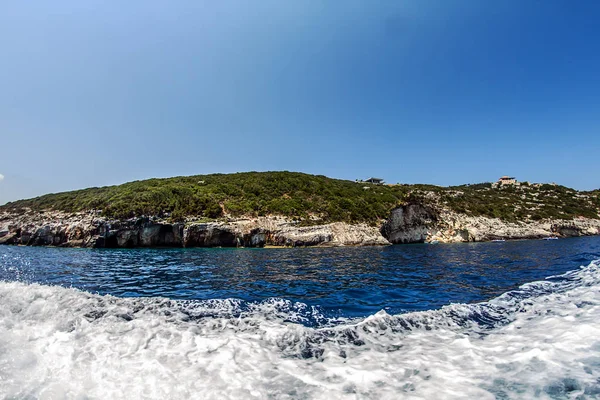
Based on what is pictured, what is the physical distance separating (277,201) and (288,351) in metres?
46.1

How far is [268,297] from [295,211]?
39.7 m

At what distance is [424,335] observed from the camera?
529cm

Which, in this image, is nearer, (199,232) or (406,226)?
(199,232)

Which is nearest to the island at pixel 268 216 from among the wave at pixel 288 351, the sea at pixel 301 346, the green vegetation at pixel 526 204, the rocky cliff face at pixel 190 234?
the rocky cliff face at pixel 190 234

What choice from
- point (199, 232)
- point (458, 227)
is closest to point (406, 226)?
point (458, 227)

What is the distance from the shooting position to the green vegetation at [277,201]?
4684cm

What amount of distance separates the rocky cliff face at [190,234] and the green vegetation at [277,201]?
2425mm

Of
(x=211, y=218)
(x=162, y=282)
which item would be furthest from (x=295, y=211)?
(x=162, y=282)

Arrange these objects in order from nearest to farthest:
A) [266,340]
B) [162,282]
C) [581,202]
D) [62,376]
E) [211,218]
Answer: [62,376] → [266,340] → [162,282] → [211,218] → [581,202]

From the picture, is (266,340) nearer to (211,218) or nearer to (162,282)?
(162,282)

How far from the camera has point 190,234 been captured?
42.0 m

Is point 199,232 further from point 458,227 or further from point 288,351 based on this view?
point 458,227

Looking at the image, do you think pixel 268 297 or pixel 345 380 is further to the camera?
pixel 268 297

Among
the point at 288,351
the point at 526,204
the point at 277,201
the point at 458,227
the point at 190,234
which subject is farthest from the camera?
the point at 526,204
